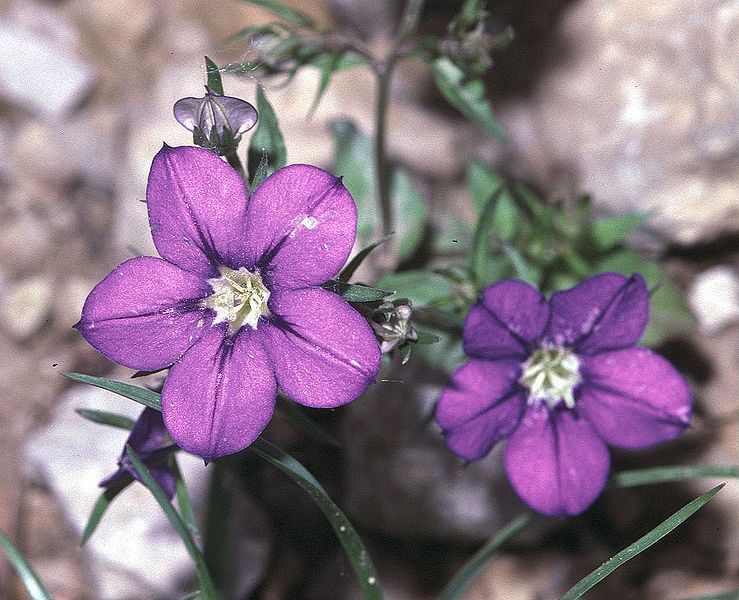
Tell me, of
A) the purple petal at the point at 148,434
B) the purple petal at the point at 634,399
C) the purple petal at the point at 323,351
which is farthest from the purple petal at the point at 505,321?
the purple petal at the point at 148,434

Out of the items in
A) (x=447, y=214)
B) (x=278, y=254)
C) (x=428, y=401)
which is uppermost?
(x=447, y=214)

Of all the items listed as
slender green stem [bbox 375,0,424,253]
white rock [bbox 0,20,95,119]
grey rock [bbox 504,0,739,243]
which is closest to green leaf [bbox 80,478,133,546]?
slender green stem [bbox 375,0,424,253]

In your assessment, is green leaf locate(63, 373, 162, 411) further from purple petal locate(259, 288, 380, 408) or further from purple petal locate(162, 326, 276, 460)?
purple petal locate(259, 288, 380, 408)

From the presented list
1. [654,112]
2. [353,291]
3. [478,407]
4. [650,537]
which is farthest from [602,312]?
[654,112]

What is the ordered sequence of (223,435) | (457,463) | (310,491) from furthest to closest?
1. (457,463)
2. (310,491)
3. (223,435)

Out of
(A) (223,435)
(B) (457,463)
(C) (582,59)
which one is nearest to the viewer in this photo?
(A) (223,435)

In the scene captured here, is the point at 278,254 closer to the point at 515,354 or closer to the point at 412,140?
the point at 515,354

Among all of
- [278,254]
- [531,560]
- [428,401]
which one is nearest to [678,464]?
[531,560]

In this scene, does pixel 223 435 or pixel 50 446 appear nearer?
pixel 223 435
